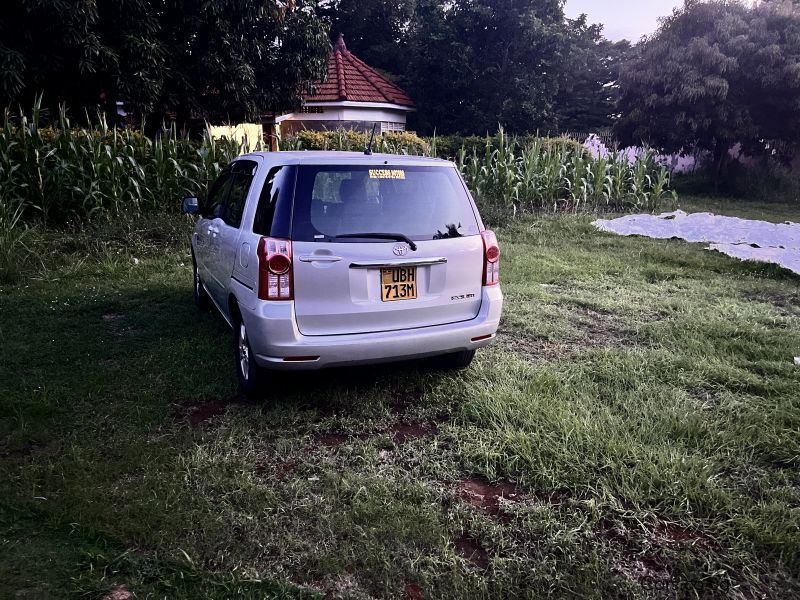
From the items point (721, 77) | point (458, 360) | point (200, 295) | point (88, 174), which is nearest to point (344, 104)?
point (721, 77)

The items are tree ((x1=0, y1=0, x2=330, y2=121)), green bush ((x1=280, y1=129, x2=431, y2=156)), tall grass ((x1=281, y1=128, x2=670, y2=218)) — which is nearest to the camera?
tree ((x1=0, y1=0, x2=330, y2=121))

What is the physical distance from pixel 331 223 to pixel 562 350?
232cm

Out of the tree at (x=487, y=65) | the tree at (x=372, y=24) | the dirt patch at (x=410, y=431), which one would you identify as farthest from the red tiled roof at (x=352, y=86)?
the dirt patch at (x=410, y=431)

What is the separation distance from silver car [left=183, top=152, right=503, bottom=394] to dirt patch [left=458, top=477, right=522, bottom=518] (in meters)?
0.99

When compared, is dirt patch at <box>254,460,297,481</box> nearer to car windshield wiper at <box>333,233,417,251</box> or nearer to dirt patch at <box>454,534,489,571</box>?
dirt patch at <box>454,534,489,571</box>

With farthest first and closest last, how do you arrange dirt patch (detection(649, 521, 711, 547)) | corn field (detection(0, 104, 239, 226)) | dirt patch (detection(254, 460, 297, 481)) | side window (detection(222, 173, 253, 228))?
corn field (detection(0, 104, 239, 226)) → side window (detection(222, 173, 253, 228)) → dirt patch (detection(254, 460, 297, 481)) → dirt patch (detection(649, 521, 711, 547))

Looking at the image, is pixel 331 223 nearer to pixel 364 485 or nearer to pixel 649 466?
pixel 364 485

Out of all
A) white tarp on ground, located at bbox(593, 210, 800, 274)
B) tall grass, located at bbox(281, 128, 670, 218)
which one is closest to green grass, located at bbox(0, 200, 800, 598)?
white tarp on ground, located at bbox(593, 210, 800, 274)

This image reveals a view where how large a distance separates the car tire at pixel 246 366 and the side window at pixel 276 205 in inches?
26.1

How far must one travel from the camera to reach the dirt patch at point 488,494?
2.79m

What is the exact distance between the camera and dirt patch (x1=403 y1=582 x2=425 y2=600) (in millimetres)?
2256

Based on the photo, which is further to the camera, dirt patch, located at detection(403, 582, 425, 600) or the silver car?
the silver car

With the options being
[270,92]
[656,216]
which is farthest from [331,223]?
[270,92]

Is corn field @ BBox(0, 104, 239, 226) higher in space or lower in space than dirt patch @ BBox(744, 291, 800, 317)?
higher
